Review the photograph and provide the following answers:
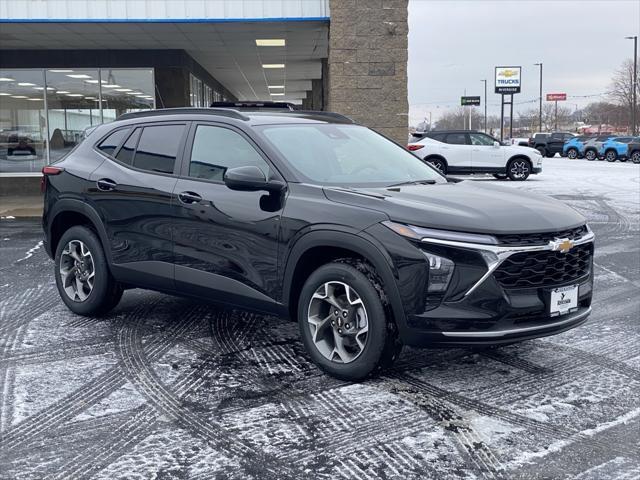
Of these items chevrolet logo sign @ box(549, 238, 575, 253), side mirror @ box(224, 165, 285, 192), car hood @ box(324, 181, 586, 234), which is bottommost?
chevrolet logo sign @ box(549, 238, 575, 253)

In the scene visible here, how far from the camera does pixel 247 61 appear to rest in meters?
19.6

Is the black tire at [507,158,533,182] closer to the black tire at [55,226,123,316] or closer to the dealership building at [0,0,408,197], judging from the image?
the dealership building at [0,0,408,197]

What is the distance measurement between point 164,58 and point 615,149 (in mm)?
28896

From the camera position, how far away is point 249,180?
4.69m

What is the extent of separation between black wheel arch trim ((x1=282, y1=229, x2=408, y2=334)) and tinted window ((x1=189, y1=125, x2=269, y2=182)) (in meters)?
0.72

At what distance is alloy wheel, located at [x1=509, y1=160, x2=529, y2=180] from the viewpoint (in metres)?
23.7

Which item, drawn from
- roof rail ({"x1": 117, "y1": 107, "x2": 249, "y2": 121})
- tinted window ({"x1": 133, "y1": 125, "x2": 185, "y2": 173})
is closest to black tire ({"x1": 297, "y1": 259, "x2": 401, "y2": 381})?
roof rail ({"x1": 117, "y1": 107, "x2": 249, "y2": 121})

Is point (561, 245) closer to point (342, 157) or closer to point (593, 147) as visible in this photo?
point (342, 157)

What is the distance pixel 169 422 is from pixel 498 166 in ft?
70.0

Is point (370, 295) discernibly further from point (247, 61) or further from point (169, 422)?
point (247, 61)

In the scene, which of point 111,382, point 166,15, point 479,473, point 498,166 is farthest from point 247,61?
point 479,473

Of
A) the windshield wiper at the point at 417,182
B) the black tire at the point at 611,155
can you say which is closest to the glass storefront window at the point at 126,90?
the windshield wiper at the point at 417,182

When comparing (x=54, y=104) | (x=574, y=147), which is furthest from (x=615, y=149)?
(x=54, y=104)

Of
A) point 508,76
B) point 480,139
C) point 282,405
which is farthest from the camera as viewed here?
point 508,76
